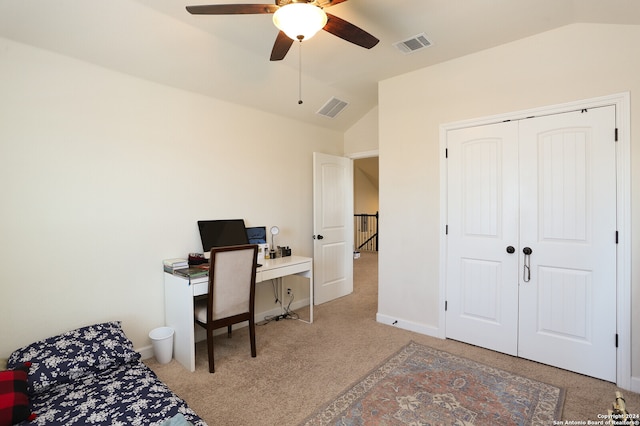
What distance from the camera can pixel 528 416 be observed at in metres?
2.13

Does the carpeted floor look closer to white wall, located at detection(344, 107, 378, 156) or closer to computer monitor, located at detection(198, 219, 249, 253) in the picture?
computer monitor, located at detection(198, 219, 249, 253)

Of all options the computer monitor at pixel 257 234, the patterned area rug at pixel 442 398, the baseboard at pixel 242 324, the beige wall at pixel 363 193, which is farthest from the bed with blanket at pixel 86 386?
the beige wall at pixel 363 193

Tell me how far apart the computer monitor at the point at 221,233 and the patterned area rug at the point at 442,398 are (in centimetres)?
195

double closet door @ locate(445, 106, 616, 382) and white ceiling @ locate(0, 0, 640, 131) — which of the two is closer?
white ceiling @ locate(0, 0, 640, 131)

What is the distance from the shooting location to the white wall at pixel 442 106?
250 centimetres

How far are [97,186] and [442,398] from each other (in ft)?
10.4

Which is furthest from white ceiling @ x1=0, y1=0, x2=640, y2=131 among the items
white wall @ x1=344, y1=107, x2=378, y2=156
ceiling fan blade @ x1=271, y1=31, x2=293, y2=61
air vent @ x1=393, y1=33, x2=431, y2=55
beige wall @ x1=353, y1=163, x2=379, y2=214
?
beige wall @ x1=353, y1=163, x2=379, y2=214

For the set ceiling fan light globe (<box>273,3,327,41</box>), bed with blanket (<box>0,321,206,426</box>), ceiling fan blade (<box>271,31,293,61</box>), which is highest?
ceiling fan blade (<box>271,31,293,61</box>)

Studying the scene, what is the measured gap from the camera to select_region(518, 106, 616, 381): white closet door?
256cm

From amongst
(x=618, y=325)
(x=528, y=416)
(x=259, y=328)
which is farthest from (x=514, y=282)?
→ (x=259, y=328)

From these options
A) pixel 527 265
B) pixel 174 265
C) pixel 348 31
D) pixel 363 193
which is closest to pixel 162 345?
pixel 174 265

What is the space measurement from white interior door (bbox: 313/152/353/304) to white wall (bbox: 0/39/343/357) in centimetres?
118

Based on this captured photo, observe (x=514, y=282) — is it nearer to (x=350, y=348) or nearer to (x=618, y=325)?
(x=618, y=325)

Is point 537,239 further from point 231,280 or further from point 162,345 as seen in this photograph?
point 162,345
